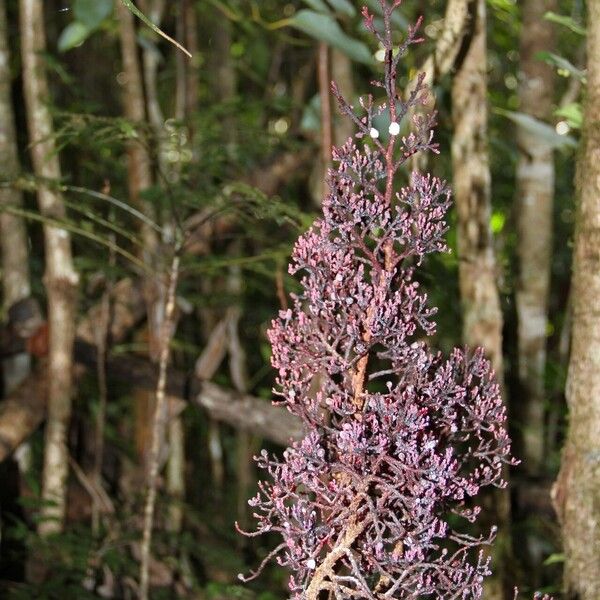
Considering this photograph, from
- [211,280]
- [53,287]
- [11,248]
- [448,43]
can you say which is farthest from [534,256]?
[211,280]

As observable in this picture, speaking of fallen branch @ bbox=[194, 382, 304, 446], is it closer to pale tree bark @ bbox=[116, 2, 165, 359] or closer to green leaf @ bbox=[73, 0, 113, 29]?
pale tree bark @ bbox=[116, 2, 165, 359]

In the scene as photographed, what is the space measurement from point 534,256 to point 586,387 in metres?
1.44

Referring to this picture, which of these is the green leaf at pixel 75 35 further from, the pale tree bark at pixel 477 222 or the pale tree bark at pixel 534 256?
the pale tree bark at pixel 534 256

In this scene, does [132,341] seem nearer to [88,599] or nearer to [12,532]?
[12,532]

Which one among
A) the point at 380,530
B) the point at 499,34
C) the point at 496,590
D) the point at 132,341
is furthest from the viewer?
the point at 499,34

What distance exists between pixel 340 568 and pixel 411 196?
2.13 feet

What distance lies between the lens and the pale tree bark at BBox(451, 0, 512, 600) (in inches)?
106

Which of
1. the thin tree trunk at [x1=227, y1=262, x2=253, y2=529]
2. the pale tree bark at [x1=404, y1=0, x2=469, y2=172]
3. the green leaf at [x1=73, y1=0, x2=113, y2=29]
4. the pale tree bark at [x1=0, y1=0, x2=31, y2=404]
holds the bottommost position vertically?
the thin tree trunk at [x1=227, y1=262, x2=253, y2=529]

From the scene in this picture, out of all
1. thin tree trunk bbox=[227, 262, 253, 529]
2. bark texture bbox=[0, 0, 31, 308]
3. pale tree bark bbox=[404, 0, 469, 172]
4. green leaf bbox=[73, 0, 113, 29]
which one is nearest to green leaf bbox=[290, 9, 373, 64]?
pale tree bark bbox=[404, 0, 469, 172]

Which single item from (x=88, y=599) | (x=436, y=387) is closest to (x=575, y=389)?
(x=436, y=387)

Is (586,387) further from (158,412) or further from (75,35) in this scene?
(75,35)

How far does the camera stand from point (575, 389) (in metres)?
2.16

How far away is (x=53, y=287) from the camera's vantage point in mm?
3512

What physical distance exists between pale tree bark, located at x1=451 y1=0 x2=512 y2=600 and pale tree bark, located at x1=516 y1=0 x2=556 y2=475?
603mm
